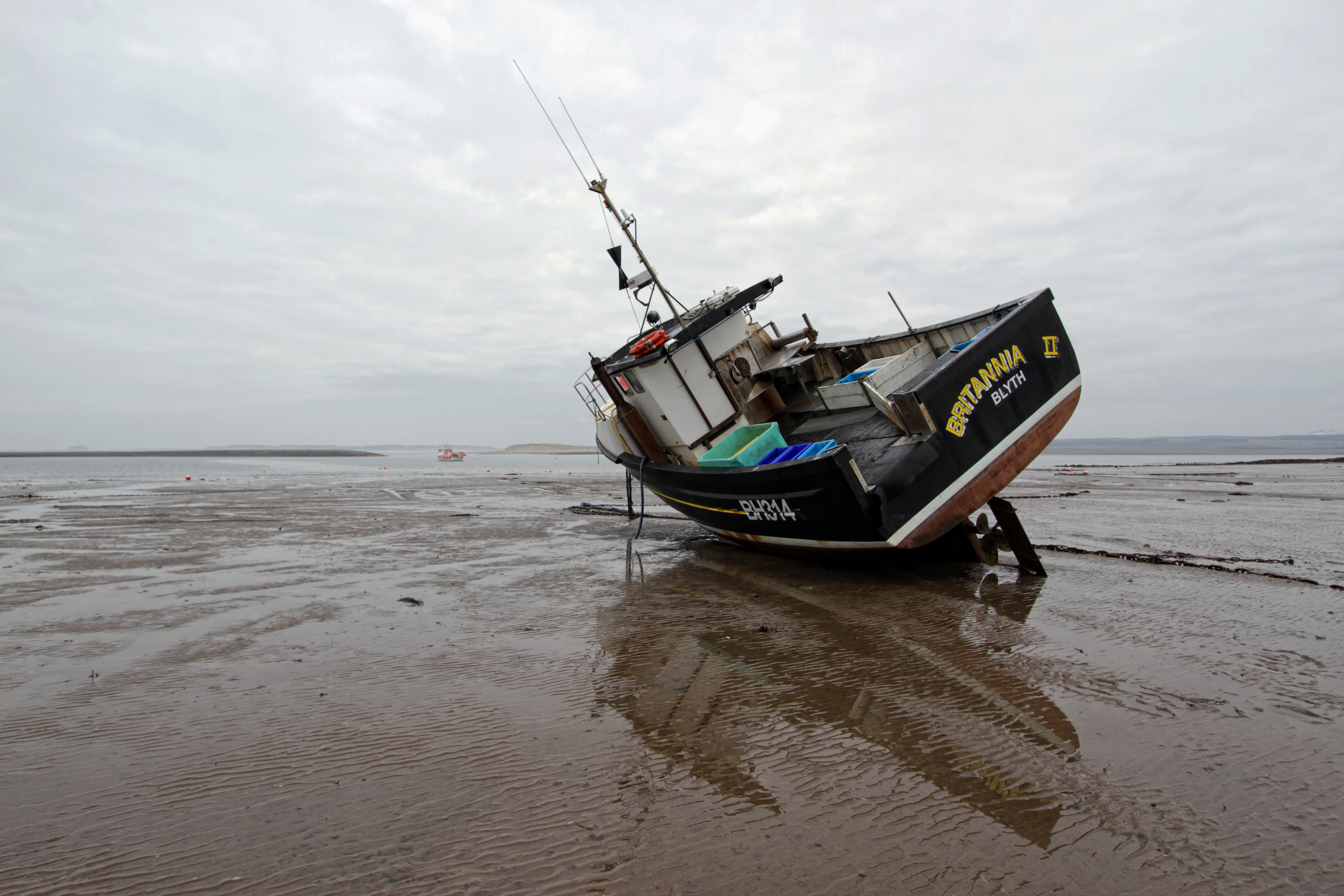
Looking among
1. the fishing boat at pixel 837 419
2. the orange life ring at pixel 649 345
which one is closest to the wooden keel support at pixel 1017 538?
the fishing boat at pixel 837 419

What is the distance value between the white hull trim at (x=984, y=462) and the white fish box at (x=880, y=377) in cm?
200

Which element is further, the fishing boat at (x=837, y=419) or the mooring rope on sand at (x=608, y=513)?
the mooring rope on sand at (x=608, y=513)

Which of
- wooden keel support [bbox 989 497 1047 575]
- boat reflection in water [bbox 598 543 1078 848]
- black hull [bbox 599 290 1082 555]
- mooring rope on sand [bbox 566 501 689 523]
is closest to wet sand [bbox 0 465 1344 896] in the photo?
boat reflection in water [bbox 598 543 1078 848]

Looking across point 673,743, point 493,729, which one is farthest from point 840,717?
point 493,729

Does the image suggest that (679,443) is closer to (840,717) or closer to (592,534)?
(592,534)

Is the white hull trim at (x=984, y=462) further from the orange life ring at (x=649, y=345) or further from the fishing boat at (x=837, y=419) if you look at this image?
the orange life ring at (x=649, y=345)

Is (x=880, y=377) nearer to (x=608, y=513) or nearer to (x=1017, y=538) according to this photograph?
(x=1017, y=538)

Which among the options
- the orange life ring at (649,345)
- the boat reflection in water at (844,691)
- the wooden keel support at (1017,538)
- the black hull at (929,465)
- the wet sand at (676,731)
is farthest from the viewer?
the orange life ring at (649,345)

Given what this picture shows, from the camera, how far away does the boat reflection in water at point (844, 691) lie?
3.32m

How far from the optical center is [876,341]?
11.9 m

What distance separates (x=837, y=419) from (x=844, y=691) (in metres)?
6.85

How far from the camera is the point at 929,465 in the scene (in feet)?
24.7

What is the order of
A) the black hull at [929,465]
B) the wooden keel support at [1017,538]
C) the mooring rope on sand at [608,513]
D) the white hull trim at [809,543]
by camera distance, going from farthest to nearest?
the mooring rope on sand at [608,513]
the wooden keel support at [1017,538]
the white hull trim at [809,543]
the black hull at [929,465]

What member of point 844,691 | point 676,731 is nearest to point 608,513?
A: point 844,691
